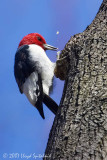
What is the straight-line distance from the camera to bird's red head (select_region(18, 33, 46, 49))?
3.52m

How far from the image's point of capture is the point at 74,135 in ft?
4.54

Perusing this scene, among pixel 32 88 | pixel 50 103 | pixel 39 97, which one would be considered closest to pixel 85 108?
pixel 50 103

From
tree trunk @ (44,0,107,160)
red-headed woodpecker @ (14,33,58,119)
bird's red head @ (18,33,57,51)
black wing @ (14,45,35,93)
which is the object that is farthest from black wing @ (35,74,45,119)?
tree trunk @ (44,0,107,160)

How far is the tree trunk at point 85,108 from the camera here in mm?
1300

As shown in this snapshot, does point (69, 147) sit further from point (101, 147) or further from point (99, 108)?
point (99, 108)

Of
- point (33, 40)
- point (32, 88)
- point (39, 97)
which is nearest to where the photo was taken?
point (39, 97)

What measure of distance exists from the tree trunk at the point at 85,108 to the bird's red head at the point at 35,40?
1.47 metres

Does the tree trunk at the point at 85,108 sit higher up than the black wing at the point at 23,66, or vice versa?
the black wing at the point at 23,66

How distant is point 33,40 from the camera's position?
3531 millimetres

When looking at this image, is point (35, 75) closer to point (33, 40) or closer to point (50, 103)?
point (50, 103)

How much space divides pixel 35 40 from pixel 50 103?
118cm

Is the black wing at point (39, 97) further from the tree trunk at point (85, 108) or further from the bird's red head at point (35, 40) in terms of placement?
the tree trunk at point (85, 108)

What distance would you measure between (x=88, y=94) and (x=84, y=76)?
7.5 inches

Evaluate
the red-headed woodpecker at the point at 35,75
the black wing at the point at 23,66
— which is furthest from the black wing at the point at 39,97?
the black wing at the point at 23,66
